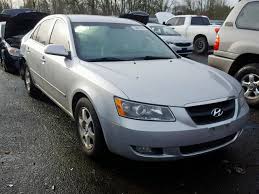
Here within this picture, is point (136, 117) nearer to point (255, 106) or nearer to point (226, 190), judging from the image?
point (226, 190)

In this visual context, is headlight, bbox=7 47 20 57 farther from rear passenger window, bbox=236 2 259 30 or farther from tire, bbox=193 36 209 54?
tire, bbox=193 36 209 54

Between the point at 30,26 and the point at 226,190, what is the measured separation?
8233 mm

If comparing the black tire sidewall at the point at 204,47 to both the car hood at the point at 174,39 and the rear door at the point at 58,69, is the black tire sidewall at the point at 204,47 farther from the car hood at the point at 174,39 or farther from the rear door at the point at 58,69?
the rear door at the point at 58,69

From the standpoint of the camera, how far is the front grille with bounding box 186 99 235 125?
3.05 m

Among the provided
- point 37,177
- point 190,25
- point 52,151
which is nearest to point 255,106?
point 52,151

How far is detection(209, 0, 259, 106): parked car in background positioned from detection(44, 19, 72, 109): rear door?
2.94 meters

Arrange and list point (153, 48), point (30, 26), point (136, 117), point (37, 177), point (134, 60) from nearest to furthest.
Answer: point (136, 117) → point (37, 177) → point (134, 60) → point (153, 48) → point (30, 26)

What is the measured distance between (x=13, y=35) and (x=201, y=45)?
27.8ft

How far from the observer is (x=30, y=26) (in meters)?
9.68

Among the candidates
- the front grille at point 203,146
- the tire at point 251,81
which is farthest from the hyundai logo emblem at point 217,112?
the tire at point 251,81

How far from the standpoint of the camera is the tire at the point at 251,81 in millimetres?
5531

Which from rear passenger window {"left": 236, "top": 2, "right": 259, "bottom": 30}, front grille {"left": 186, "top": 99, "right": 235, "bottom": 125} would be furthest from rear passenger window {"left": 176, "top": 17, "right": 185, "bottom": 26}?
front grille {"left": 186, "top": 99, "right": 235, "bottom": 125}

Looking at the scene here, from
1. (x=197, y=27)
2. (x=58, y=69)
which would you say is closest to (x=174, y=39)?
(x=197, y=27)

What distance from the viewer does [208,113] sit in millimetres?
3119
